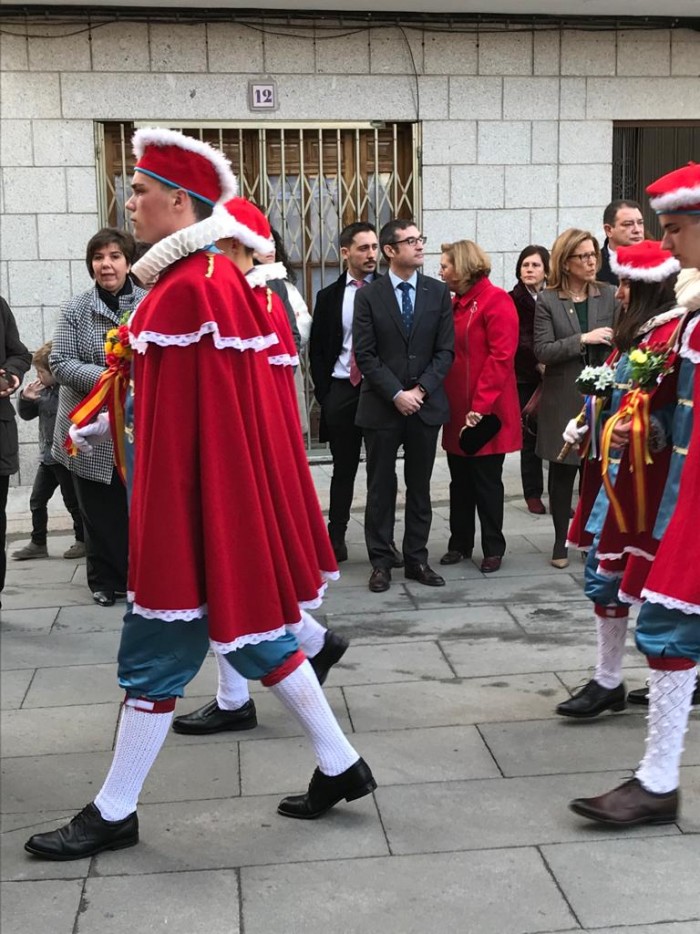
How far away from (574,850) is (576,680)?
1518mm

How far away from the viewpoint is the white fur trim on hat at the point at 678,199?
335 centimetres

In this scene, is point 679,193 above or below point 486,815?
above

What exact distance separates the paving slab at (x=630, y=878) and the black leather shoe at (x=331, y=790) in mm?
575

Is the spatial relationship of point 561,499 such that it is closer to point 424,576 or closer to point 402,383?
point 424,576

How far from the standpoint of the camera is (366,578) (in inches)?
A: 259

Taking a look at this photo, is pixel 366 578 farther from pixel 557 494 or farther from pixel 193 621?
pixel 193 621

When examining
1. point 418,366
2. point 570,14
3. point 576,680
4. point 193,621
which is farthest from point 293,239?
point 193,621

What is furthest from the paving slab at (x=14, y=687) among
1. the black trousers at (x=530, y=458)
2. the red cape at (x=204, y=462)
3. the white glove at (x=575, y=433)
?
the black trousers at (x=530, y=458)

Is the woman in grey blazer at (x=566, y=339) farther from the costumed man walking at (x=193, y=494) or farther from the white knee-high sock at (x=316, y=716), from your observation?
the costumed man walking at (x=193, y=494)

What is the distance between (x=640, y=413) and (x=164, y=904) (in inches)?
78.6

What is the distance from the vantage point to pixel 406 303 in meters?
6.33

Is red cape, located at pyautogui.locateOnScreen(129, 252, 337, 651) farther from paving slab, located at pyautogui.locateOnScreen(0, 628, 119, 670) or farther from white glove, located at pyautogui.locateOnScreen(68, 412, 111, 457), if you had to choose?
paving slab, located at pyautogui.locateOnScreen(0, 628, 119, 670)

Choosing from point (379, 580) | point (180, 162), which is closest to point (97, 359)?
point (379, 580)

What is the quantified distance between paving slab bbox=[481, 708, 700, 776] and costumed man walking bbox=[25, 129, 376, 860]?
837 mm
